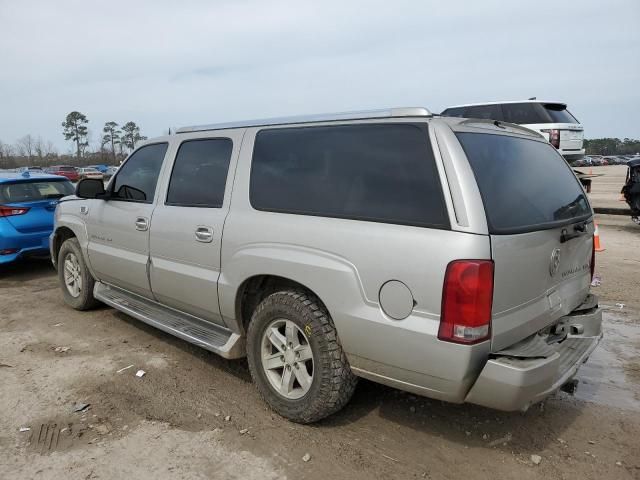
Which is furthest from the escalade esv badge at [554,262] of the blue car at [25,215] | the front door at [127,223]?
the blue car at [25,215]

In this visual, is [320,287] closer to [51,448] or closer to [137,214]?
[51,448]

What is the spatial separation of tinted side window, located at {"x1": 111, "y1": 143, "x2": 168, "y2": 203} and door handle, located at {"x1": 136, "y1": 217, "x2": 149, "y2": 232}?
0.54 feet

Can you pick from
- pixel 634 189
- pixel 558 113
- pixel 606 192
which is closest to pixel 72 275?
pixel 634 189

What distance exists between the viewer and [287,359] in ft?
10.2

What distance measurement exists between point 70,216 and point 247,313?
285 cm

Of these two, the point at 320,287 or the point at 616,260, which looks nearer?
the point at 320,287

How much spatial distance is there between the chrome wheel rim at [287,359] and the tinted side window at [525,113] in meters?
10.5

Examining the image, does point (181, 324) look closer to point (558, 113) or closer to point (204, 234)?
point (204, 234)

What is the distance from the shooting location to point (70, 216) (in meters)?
5.27

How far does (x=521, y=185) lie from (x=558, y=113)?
1066cm

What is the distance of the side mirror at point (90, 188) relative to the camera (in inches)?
181

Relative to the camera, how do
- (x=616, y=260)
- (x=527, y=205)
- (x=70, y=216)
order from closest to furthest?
(x=527, y=205), (x=70, y=216), (x=616, y=260)

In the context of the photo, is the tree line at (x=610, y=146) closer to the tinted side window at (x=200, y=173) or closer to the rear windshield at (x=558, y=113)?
the rear windshield at (x=558, y=113)

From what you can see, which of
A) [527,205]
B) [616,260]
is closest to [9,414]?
[527,205]
